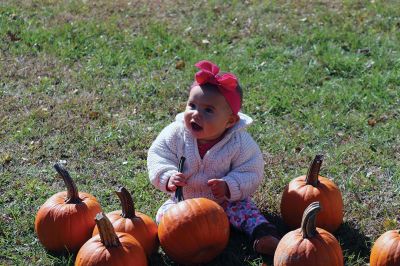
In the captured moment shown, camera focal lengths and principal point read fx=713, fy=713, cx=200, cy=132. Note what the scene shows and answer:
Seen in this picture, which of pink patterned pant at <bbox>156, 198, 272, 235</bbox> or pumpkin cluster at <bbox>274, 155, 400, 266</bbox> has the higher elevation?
pumpkin cluster at <bbox>274, 155, 400, 266</bbox>

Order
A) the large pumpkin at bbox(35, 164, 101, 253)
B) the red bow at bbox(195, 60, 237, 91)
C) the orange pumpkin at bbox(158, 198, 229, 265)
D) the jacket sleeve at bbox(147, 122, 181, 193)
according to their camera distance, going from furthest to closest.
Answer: the jacket sleeve at bbox(147, 122, 181, 193), the red bow at bbox(195, 60, 237, 91), the large pumpkin at bbox(35, 164, 101, 253), the orange pumpkin at bbox(158, 198, 229, 265)

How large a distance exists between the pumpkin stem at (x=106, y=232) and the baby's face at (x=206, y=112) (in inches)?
39.8

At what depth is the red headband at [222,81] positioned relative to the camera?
14.5ft

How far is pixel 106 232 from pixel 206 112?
1.12 m

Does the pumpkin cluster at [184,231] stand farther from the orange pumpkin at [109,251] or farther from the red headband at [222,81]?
the red headband at [222,81]

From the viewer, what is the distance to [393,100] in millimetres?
6773

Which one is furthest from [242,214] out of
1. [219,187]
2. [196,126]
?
[196,126]

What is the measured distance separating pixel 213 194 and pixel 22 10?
594cm

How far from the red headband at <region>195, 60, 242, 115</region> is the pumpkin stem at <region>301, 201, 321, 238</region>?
101 centimetres

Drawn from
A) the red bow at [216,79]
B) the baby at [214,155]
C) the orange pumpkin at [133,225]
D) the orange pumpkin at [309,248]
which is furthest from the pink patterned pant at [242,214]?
the red bow at [216,79]

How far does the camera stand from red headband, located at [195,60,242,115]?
4.43m

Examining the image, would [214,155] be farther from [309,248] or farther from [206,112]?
[309,248]

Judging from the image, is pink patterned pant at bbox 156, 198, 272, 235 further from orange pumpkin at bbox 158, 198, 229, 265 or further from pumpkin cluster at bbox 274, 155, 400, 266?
pumpkin cluster at bbox 274, 155, 400, 266

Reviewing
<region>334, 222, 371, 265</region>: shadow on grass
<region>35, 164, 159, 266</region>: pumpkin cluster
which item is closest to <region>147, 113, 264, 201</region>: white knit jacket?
<region>35, 164, 159, 266</region>: pumpkin cluster
